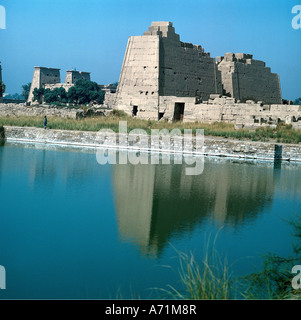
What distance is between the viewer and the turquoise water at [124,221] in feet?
19.2

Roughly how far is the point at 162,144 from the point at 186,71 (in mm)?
6971

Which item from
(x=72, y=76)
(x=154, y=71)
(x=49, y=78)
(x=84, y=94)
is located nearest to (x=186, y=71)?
(x=154, y=71)

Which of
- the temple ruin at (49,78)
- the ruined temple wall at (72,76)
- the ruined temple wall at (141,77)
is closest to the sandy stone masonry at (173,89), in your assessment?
the ruined temple wall at (141,77)

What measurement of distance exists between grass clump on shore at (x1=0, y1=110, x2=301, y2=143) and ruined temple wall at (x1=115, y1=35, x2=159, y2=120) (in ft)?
2.27

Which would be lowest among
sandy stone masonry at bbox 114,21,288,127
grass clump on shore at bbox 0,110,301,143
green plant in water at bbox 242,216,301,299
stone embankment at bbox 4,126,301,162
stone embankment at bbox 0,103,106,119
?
green plant in water at bbox 242,216,301,299

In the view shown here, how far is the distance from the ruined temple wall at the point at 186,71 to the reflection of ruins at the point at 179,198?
28.1 feet

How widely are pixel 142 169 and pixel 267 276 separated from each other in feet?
27.5

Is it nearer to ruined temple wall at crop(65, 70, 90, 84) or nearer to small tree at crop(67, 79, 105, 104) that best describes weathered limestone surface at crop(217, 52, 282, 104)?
small tree at crop(67, 79, 105, 104)

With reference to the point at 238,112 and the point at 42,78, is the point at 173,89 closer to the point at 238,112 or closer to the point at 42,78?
A: the point at 238,112

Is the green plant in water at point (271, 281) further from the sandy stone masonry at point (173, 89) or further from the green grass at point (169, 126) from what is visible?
the sandy stone masonry at point (173, 89)

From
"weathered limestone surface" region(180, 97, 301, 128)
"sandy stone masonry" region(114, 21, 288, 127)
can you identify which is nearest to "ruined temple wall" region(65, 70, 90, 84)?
"sandy stone masonry" region(114, 21, 288, 127)

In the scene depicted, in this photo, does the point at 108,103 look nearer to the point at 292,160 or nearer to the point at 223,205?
the point at 292,160

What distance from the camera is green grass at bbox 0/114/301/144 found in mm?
17984

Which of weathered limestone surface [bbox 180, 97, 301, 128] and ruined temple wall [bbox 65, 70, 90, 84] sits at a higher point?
ruined temple wall [bbox 65, 70, 90, 84]
